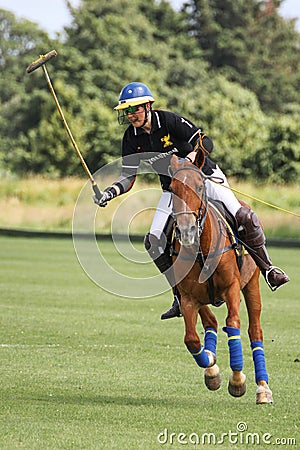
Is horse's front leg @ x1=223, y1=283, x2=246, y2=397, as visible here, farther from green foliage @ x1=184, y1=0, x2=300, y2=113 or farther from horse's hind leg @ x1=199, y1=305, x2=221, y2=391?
green foliage @ x1=184, y1=0, x2=300, y2=113

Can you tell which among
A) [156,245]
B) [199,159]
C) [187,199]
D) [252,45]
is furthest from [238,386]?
[252,45]

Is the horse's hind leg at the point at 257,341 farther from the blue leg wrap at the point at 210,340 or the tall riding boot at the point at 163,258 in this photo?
the tall riding boot at the point at 163,258

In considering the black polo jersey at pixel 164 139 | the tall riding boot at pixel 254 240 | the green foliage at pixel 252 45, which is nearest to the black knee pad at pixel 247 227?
the tall riding boot at pixel 254 240

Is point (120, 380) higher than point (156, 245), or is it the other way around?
point (156, 245)

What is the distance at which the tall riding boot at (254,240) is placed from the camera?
28.5 ft

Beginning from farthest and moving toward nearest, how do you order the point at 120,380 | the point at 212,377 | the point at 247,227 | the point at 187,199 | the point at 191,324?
the point at 120,380, the point at 247,227, the point at 212,377, the point at 191,324, the point at 187,199

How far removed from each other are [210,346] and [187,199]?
1769 millimetres

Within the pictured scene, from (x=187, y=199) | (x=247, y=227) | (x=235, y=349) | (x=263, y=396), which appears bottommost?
(x=263, y=396)

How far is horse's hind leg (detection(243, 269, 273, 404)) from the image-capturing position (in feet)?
26.9

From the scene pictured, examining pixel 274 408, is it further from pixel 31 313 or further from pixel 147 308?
pixel 147 308

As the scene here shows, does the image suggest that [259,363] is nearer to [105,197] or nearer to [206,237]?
[206,237]

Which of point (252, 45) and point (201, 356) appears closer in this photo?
point (201, 356)

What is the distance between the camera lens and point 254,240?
873cm

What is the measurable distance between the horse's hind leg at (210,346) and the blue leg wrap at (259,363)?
335 millimetres
